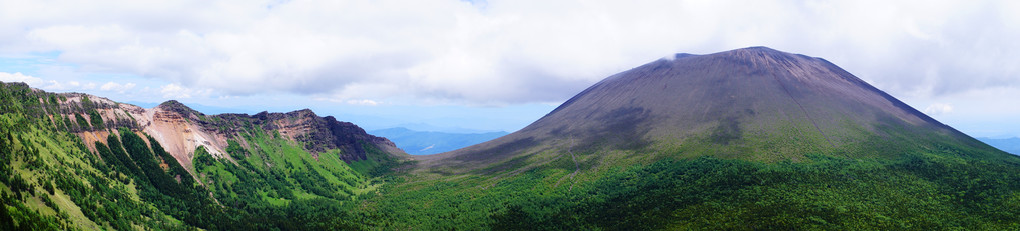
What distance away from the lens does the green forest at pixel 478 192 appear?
215ft

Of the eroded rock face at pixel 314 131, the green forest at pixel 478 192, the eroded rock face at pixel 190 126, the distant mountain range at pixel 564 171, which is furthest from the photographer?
the eroded rock face at pixel 314 131

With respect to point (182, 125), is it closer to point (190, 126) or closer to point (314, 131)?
point (190, 126)

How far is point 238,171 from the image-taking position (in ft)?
373

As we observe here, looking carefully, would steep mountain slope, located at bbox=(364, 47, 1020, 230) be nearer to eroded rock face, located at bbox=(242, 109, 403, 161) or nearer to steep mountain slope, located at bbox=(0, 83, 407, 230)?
steep mountain slope, located at bbox=(0, 83, 407, 230)

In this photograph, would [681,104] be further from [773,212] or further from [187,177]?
[187,177]

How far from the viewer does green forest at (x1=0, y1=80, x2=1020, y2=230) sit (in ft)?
215

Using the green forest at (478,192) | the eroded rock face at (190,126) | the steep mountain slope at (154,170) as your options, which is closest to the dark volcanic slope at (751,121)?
the green forest at (478,192)

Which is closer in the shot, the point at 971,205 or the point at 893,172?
the point at 971,205

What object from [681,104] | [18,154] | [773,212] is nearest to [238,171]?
[18,154]

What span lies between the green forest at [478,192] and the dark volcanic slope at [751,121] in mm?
11213

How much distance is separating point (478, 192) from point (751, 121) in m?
95.3

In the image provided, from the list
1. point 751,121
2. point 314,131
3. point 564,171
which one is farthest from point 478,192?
point 751,121

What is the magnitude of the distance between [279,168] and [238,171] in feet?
57.6

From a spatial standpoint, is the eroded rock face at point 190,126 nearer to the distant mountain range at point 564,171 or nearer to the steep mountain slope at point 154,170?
the steep mountain slope at point 154,170
